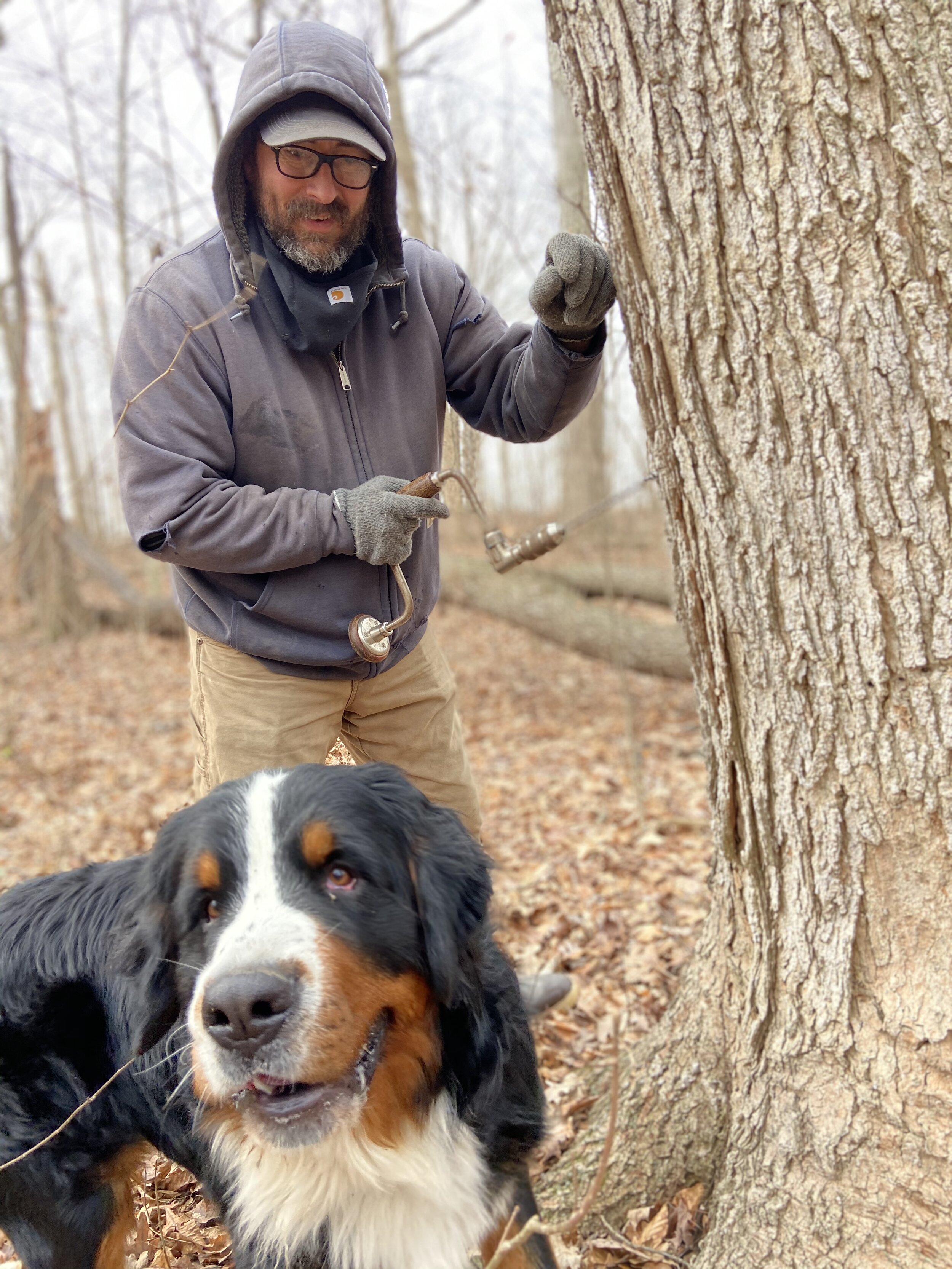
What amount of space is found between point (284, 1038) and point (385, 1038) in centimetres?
30

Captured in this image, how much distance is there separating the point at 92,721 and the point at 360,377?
8.05 meters

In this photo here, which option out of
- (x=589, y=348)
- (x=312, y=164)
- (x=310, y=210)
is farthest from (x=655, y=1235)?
(x=312, y=164)

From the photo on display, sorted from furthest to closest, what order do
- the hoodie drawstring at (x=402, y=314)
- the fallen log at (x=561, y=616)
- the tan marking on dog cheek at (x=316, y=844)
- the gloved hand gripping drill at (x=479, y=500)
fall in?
the fallen log at (x=561, y=616) < the hoodie drawstring at (x=402, y=314) < the gloved hand gripping drill at (x=479, y=500) < the tan marking on dog cheek at (x=316, y=844)

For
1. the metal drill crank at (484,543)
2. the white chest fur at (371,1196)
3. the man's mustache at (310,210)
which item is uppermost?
the man's mustache at (310,210)

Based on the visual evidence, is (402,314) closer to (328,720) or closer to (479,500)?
(479,500)

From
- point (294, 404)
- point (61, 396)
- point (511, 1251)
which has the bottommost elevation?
point (511, 1251)

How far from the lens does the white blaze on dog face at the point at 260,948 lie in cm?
182

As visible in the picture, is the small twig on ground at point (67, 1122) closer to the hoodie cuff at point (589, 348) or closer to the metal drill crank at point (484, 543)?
the metal drill crank at point (484, 543)

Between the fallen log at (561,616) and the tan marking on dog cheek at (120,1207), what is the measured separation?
19.8ft

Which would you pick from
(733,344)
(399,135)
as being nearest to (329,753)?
(733,344)

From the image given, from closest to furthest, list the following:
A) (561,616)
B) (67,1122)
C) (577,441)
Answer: (67,1122) → (561,616) → (577,441)

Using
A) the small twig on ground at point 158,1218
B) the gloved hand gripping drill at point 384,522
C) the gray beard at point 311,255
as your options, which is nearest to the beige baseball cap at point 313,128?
the gray beard at point 311,255

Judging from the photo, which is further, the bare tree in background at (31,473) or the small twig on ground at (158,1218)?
the bare tree in background at (31,473)

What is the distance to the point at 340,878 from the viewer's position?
206 cm
